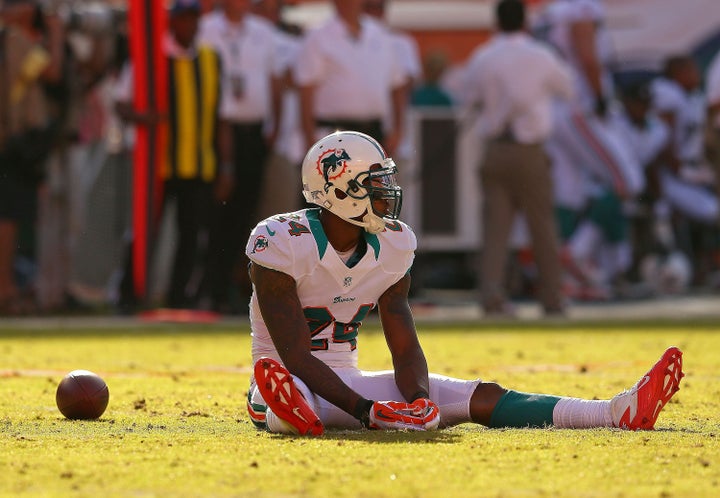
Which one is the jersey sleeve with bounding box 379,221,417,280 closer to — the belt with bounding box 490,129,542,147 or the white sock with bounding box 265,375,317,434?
the white sock with bounding box 265,375,317,434

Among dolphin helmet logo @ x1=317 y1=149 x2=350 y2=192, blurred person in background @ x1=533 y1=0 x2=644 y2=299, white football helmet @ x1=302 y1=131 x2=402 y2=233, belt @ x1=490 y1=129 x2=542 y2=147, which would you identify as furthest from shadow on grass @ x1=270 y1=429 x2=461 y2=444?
blurred person in background @ x1=533 y1=0 x2=644 y2=299

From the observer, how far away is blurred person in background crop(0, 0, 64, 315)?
1395cm

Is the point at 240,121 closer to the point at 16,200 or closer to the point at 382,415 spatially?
the point at 16,200

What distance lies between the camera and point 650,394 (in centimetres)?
620

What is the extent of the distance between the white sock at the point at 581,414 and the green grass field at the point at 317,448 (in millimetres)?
90

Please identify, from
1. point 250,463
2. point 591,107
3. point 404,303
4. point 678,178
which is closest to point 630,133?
point 678,178

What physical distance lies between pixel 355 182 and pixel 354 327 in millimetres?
642

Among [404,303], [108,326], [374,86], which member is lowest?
[108,326]

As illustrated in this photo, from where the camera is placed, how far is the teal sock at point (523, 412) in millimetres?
6484

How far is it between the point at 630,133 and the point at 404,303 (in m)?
12.3

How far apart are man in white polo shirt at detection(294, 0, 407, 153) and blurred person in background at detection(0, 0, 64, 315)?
2.31 metres

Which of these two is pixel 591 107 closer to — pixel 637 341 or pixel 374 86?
pixel 374 86

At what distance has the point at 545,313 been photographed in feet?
46.5

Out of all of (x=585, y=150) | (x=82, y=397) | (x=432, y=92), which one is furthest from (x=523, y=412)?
(x=432, y=92)
